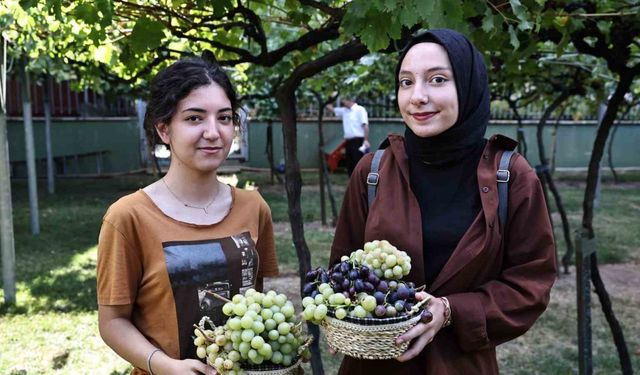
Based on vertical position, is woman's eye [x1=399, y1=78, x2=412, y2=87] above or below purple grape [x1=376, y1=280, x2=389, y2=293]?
above

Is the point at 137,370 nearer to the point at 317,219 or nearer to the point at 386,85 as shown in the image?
the point at 386,85

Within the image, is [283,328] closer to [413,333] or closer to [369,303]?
[369,303]

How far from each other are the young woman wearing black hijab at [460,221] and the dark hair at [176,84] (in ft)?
1.82

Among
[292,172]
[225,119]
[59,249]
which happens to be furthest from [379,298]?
[59,249]

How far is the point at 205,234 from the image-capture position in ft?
5.66

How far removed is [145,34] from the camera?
279 centimetres

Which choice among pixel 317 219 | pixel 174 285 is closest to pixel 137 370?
pixel 174 285

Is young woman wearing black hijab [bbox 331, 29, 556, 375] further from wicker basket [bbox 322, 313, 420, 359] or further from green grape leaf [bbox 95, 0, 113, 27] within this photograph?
green grape leaf [bbox 95, 0, 113, 27]

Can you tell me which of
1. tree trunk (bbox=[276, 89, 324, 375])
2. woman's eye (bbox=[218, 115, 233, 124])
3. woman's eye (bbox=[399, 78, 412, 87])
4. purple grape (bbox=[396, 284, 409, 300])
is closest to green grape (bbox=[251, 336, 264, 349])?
purple grape (bbox=[396, 284, 409, 300])

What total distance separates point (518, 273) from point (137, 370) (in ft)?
3.64

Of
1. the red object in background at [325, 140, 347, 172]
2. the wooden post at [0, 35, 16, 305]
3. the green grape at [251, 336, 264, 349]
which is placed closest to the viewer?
the green grape at [251, 336, 264, 349]

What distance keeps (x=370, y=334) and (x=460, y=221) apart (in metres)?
0.47

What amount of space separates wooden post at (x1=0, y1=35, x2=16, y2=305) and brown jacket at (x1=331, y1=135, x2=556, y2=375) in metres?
4.44

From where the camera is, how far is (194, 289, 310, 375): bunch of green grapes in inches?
54.1
